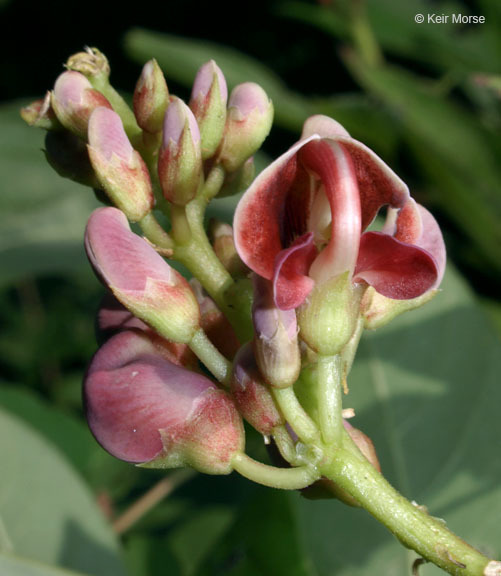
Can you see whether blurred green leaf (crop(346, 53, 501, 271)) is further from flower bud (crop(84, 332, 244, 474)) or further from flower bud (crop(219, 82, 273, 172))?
flower bud (crop(84, 332, 244, 474))

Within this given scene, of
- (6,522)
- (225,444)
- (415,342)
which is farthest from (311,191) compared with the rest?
(6,522)

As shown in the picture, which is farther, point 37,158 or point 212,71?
point 37,158

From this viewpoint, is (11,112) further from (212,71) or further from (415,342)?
(212,71)

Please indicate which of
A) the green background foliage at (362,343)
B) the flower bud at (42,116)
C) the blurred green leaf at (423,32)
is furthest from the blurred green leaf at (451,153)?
the flower bud at (42,116)

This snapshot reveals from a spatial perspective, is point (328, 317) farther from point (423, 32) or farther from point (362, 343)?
point (423, 32)

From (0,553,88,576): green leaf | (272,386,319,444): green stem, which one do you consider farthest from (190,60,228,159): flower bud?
(0,553,88,576): green leaf

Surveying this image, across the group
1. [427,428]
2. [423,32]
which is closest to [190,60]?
[423,32]
